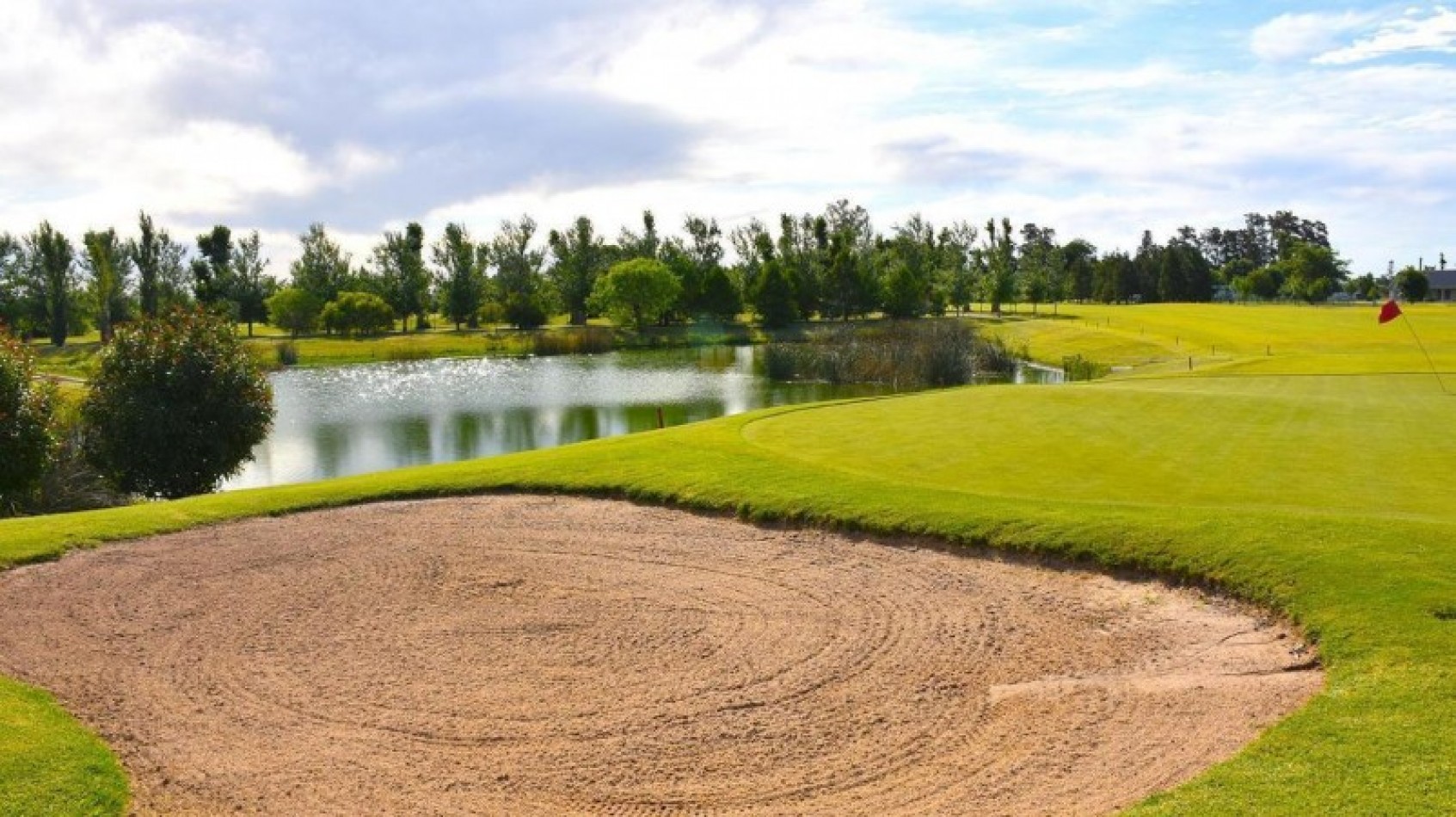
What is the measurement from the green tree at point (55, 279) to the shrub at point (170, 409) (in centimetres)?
7707

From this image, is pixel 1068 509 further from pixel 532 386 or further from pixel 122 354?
pixel 532 386

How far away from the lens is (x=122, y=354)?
2728 cm

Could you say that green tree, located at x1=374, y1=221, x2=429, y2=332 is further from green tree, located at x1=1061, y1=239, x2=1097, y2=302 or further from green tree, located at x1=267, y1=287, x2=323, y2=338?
green tree, located at x1=1061, y1=239, x2=1097, y2=302

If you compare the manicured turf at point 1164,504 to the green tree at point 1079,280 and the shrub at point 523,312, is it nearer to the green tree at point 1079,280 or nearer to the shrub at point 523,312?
the shrub at point 523,312

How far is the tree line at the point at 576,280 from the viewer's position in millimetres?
100562

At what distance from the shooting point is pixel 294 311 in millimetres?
101000

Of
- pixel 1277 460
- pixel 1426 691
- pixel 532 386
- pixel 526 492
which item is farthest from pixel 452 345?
pixel 1426 691

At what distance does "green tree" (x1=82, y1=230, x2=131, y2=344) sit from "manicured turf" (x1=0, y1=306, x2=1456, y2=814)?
3251 inches

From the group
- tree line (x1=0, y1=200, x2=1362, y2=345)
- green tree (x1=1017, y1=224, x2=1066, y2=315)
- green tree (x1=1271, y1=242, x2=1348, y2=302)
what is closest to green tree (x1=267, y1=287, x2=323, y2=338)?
tree line (x1=0, y1=200, x2=1362, y2=345)

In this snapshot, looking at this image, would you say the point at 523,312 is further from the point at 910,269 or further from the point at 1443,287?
the point at 1443,287

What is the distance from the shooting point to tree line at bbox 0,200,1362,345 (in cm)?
10056

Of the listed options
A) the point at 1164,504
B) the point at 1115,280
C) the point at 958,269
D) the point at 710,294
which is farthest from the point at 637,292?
the point at 1164,504

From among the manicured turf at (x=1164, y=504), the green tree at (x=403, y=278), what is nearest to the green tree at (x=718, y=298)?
the green tree at (x=403, y=278)

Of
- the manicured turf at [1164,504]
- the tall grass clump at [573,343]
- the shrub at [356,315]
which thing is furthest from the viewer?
the shrub at [356,315]
